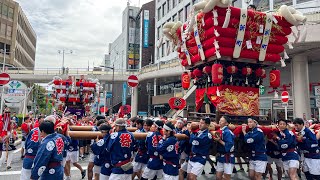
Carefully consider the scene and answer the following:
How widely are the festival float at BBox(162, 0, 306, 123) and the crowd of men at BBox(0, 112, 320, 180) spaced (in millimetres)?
1334

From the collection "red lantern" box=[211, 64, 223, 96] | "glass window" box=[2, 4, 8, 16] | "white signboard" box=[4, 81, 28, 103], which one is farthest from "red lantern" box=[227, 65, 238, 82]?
"glass window" box=[2, 4, 8, 16]

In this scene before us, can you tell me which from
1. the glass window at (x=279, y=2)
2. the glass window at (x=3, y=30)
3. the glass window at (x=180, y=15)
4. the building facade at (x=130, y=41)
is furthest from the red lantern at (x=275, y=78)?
the glass window at (x=3, y=30)

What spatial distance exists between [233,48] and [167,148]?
4.18m

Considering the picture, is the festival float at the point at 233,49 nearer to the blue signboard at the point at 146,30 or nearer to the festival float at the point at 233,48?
the festival float at the point at 233,48

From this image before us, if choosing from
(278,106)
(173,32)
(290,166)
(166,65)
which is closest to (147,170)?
(290,166)

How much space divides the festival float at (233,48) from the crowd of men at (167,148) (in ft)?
4.38

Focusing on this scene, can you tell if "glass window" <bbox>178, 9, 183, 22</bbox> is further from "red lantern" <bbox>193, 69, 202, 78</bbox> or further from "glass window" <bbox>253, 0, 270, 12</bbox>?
"red lantern" <bbox>193, 69, 202, 78</bbox>

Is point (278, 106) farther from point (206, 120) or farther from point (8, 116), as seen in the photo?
point (8, 116)

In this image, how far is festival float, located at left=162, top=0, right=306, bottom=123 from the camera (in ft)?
26.1

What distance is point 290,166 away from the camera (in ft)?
23.2

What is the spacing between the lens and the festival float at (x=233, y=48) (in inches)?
313

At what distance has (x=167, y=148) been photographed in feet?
19.1

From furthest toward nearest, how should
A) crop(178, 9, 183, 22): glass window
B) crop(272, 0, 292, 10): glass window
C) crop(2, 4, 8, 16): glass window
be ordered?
crop(2, 4, 8, 16): glass window → crop(178, 9, 183, 22): glass window → crop(272, 0, 292, 10): glass window

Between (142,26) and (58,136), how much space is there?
4715 centimetres
